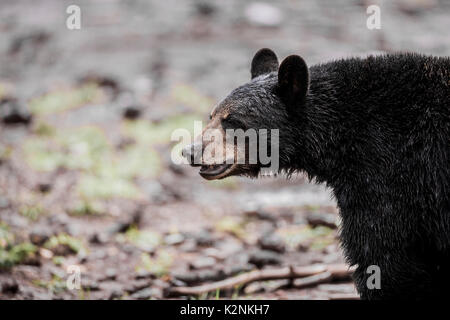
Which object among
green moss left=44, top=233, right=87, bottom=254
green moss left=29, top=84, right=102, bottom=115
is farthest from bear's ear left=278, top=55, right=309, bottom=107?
green moss left=29, top=84, right=102, bottom=115

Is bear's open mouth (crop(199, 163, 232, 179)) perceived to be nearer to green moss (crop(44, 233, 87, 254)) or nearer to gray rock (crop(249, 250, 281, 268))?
gray rock (crop(249, 250, 281, 268))

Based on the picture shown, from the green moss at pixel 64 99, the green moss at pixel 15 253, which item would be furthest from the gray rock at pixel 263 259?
the green moss at pixel 64 99

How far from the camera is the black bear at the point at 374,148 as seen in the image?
4.50m

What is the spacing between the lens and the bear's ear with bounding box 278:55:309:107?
4910 millimetres

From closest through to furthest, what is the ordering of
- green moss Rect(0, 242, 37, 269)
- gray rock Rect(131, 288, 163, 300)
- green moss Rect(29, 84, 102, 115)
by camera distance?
gray rock Rect(131, 288, 163, 300)
green moss Rect(0, 242, 37, 269)
green moss Rect(29, 84, 102, 115)

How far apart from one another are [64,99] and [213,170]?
29.6ft

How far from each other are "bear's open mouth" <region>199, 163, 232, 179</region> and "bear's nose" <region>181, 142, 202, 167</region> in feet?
0.30

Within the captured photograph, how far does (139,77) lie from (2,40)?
17.5 ft

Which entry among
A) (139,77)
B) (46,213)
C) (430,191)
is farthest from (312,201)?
(139,77)

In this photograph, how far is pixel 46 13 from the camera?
59.6 feet

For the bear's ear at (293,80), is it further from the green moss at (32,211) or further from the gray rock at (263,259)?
the green moss at (32,211)

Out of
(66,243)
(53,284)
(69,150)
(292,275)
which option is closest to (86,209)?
(66,243)

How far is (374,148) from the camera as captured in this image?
185 inches

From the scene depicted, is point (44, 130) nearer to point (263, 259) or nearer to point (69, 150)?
point (69, 150)
